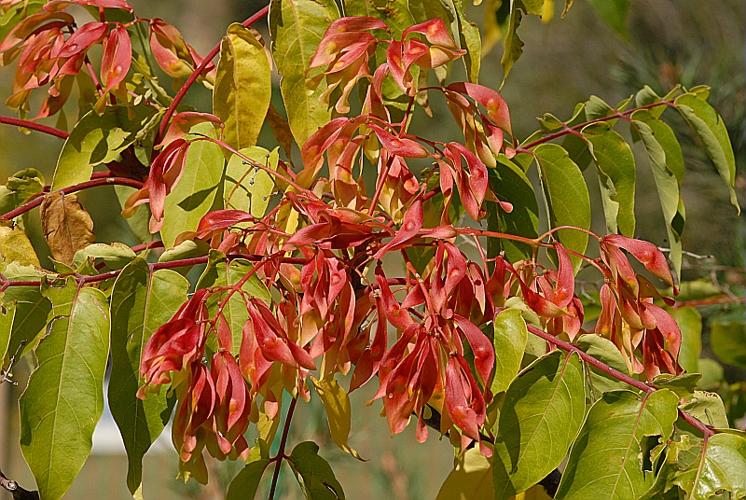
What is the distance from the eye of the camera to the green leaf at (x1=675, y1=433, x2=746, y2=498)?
0.50 meters

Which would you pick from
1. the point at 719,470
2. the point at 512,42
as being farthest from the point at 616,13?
the point at 719,470

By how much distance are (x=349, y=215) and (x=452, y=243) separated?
0.20 ft

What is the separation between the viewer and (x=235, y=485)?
652mm

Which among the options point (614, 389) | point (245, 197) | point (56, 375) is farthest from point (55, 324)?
point (614, 389)

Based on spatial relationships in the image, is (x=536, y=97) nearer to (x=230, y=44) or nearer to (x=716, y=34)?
(x=716, y=34)

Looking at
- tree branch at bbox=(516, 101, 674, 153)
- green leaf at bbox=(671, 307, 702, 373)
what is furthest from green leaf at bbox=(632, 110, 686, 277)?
green leaf at bbox=(671, 307, 702, 373)

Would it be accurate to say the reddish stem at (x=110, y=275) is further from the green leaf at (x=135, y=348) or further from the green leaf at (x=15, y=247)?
the green leaf at (x=15, y=247)

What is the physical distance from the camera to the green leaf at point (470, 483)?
67cm

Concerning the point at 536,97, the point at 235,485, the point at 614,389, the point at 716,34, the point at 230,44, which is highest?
the point at 230,44

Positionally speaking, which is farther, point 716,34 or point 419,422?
point 716,34

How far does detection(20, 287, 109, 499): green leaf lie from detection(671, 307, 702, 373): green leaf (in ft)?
2.06

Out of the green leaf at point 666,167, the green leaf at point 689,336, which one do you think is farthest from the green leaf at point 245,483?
the green leaf at point 689,336

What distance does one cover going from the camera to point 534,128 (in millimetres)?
6527

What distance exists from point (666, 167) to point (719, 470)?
31 centimetres
